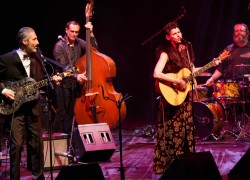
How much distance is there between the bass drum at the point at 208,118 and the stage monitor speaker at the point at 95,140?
2.81 meters

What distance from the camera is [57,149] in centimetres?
789

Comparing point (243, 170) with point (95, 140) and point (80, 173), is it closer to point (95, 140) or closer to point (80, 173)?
point (80, 173)

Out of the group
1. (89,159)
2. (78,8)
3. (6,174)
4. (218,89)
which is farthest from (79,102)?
(78,8)

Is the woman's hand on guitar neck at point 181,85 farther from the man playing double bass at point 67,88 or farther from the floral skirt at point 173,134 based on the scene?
the man playing double bass at point 67,88

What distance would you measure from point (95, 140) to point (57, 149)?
1.93 feet

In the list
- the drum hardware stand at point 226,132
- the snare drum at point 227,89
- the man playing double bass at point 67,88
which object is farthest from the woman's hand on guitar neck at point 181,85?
the drum hardware stand at point 226,132

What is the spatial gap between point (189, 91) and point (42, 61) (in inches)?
81.2

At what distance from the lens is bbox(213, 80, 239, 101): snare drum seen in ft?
32.7

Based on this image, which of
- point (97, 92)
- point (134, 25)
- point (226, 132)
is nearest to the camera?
point (97, 92)

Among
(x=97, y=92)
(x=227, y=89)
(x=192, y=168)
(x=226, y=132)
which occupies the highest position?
(x=97, y=92)

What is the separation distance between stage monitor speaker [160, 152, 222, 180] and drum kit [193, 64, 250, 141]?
4.72m

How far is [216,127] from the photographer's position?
10.2 meters

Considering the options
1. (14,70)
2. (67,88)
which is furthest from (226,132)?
(14,70)

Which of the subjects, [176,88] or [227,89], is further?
[227,89]
